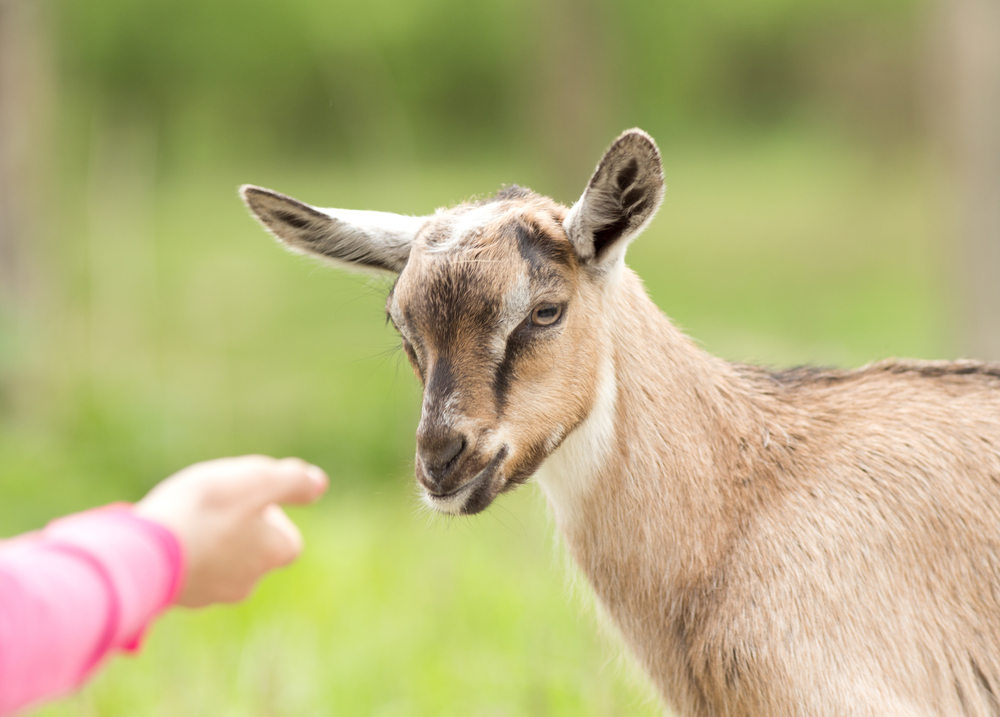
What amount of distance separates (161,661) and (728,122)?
553 inches

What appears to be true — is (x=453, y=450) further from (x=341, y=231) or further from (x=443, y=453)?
(x=341, y=231)

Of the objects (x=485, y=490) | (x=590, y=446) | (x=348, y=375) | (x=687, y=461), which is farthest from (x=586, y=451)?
(x=348, y=375)

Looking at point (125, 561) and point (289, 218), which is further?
point (289, 218)

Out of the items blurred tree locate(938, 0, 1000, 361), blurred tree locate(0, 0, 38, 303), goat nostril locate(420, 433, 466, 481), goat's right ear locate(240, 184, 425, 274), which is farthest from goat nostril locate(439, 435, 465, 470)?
blurred tree locate(0, 0, 38, 303)

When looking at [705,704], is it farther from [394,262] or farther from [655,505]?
[394,262]

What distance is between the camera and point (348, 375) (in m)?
11.7

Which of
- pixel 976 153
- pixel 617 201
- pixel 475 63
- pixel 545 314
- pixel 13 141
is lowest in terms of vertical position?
pixel 545 314

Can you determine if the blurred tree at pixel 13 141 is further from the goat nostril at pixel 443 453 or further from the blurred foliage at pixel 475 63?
the goat nostril at pixel 443 453

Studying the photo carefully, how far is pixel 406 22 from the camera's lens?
14.5 metres

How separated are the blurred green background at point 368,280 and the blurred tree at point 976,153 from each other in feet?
0.36

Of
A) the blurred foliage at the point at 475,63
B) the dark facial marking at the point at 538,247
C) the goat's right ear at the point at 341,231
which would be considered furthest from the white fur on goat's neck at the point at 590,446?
the blurred foliage at the point at 475,63

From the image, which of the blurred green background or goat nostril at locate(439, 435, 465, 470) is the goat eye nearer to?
goat nostril at locate(439, 435, 465, 470)

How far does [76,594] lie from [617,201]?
189 cm

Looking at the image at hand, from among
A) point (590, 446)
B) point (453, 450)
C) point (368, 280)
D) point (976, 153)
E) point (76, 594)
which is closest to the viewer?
point (76, 594)
